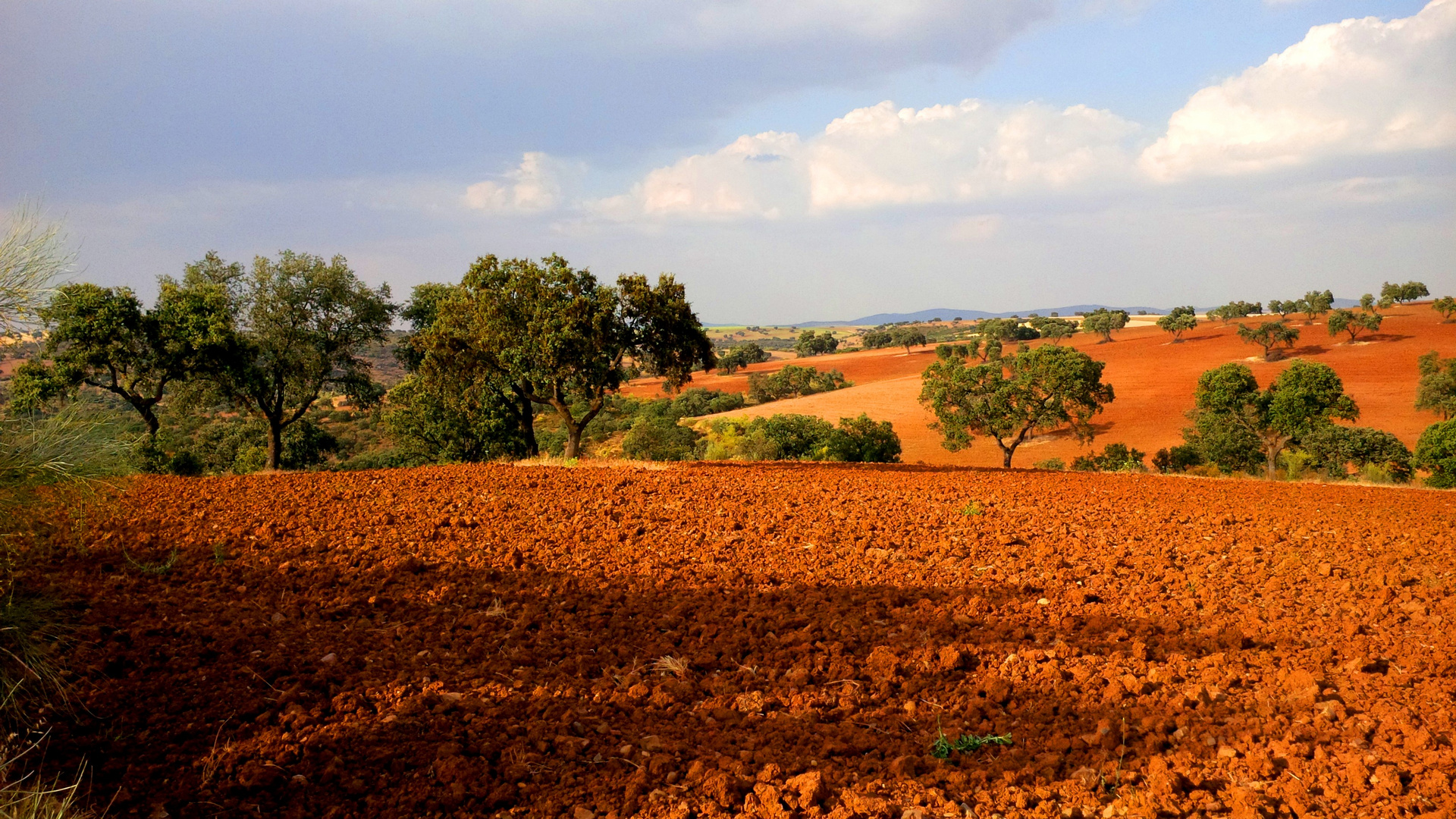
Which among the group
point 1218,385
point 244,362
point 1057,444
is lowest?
point 1057,444

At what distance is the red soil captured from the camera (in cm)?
4803

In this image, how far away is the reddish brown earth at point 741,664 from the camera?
386cm

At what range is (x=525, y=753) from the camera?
13.6 feet

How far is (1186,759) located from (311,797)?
455cm

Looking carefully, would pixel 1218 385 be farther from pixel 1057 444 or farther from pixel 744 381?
pixel 744 381

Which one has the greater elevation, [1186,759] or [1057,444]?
[1186,759]

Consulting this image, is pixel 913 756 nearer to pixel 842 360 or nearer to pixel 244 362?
pixel 244 362

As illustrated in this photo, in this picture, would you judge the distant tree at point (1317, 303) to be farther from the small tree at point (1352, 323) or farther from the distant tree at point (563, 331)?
the distant tree at point (563, 331)

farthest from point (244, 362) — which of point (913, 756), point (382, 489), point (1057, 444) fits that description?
point (1057, 444)

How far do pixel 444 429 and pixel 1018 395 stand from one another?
24.9 metres

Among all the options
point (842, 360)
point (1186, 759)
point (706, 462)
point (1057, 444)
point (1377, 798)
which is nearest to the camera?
point (1377, 798)

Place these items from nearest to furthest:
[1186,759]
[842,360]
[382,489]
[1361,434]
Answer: [1186,759] → [382,489] → [1361,434] → [842,360]

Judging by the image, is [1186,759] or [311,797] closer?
[311,797]

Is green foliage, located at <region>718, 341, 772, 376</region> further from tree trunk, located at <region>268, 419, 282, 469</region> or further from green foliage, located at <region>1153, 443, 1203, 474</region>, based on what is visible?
tree trunk, located at <region>268, 419, 282, 469</region>
